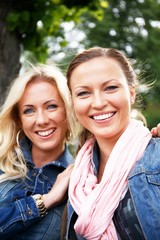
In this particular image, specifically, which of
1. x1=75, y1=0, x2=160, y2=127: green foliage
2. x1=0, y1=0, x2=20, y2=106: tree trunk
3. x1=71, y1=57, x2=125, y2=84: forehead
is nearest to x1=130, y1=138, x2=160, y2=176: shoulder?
x1=71, y1=57, x2=125, y2=84: forehead

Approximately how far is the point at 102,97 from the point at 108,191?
492mm

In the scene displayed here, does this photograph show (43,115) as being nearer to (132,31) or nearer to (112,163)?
(112,163)

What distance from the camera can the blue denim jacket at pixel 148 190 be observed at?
7.26ft

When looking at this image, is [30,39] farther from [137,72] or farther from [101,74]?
[101,74]

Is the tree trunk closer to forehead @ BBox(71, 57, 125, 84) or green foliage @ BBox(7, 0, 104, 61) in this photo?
green foliage @ BBox(7, 0, 104, 61)

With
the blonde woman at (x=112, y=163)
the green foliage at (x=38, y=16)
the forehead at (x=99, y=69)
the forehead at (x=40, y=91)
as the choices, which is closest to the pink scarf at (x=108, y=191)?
the blonde woman at (x=112, y=163)

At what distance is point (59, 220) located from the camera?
9.61 ft

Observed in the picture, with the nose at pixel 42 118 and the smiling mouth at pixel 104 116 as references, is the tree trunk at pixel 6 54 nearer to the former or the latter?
the nose at pixel 42 118

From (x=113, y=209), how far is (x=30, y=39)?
125 inches

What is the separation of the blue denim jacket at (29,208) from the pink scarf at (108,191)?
46 centimetres

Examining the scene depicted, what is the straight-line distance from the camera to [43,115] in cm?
299

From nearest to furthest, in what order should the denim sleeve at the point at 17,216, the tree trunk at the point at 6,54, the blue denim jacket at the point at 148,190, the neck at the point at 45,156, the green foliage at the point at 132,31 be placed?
the blue denim jacket at the point at 148,190 < the denim sleeve at the point at 17,216 < the neck at the point at 45,156 < the tree trunk at the point at 6,54 < the green foliage at the point at 132,31

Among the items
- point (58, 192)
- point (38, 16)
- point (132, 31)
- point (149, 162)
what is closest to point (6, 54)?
point (38, 16)

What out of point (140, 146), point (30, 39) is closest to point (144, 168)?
point (140, 146)
